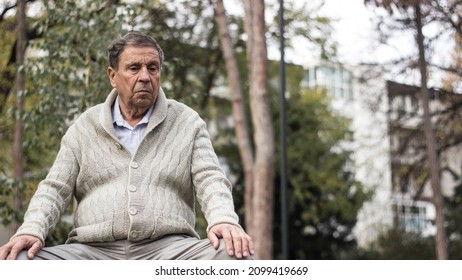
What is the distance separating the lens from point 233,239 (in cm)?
273

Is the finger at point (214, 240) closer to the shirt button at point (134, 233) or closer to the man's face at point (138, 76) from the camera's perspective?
the shirt button at point (134, 233)

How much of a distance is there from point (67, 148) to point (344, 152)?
30.1 metres

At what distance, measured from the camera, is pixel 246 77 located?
84.9ft

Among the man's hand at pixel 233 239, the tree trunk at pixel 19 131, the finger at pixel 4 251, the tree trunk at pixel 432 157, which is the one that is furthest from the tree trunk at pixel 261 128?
the finger at pixel 4 251

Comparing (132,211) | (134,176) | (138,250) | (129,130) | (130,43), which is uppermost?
(130,43)

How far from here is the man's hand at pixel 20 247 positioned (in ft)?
8.91

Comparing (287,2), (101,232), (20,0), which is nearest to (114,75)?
(101,232)

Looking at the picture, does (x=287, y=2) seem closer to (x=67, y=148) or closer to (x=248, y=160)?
(x=248, y=160)

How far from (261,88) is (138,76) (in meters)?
12.5

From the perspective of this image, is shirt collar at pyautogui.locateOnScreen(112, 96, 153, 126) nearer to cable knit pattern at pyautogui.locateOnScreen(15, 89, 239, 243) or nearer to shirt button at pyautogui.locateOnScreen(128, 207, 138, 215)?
cable knit pattern at pyautogui.locateOnScreen(15, 89, 239, 243)

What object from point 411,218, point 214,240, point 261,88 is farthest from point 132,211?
point 411,218

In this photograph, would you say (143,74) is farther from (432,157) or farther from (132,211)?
(432,157)

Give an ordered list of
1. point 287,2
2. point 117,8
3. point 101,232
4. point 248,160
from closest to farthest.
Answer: point 101,232, point 117,8, point 248,160, point 287,2

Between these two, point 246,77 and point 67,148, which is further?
point 246,77
